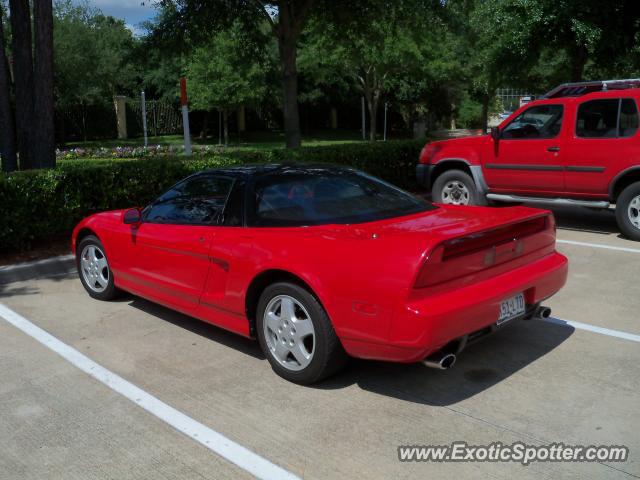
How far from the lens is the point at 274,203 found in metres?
4.61

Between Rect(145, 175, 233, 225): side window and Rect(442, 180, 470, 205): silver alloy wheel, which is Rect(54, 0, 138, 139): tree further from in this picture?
Rect(145, 175, 233, 225): side window

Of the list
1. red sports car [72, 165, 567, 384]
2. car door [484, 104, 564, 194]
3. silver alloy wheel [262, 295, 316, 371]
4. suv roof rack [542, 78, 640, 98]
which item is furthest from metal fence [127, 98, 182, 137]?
silver alloy wheel [262, 295, 316, 371]

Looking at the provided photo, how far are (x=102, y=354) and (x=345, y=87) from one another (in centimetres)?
3620

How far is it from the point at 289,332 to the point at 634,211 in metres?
5.99

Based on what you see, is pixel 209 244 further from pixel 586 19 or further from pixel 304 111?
pixel 304 111

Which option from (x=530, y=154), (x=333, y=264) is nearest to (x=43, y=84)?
(x=530, y=154)

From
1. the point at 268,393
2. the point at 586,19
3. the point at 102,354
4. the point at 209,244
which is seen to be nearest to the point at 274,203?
the point at 209,244

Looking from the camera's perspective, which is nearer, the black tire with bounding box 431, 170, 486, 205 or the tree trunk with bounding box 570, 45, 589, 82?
the black tire with bounding box 431, 170, 486, 205

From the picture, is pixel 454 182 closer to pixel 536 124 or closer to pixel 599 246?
pixel 536 124

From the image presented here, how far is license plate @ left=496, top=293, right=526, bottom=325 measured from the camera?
13.1 feet

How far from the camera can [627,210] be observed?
829 centimetres

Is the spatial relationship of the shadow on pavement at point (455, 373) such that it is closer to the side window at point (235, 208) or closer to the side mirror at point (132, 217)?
the side window at point (235, 208)

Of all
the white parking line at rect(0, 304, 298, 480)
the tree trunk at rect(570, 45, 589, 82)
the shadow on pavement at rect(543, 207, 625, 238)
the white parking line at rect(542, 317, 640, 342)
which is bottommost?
the white parking line at rect(0, 304, 298, 480)

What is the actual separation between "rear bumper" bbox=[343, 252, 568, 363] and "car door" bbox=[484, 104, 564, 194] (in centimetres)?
533
